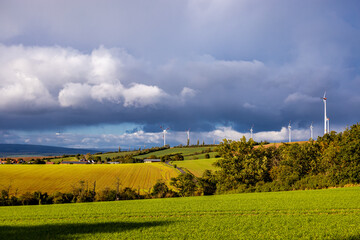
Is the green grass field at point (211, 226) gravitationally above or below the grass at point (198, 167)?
above

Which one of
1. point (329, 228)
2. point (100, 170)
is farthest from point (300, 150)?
point (100, 170)

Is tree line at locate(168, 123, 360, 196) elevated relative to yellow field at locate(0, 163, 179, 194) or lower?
elevated

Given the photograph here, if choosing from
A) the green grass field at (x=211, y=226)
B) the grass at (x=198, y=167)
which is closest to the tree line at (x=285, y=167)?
the green grass field at (x=211, y=226)

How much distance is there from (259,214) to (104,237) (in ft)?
43.4

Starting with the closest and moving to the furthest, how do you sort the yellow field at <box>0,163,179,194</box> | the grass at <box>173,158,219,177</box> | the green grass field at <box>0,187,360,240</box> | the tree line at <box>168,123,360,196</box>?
the green grass field at <box>0,187,360,240</box>
the tree line at <box>168,123,360,196</box>
the yellow field at <box>0,163,179,194</box>
the grass at <box>173,158,219,177</box>

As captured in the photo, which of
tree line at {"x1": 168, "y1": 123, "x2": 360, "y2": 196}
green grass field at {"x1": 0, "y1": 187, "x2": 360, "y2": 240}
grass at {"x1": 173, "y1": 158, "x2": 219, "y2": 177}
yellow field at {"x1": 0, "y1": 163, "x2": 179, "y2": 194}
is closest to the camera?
green grass field at {"x1": 0, "y1": 187, "x2": 360, "y2": 240}

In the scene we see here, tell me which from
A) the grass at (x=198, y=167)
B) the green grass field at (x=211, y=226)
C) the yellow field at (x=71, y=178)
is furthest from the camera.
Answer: the grass at (x=198, y=167)

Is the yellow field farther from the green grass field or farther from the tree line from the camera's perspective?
the green grass field

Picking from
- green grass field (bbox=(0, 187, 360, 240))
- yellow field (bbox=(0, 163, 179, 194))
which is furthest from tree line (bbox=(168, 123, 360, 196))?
green grass field (bbox=(0, 187, 360, 240))

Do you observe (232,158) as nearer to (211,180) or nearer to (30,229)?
(211,180)

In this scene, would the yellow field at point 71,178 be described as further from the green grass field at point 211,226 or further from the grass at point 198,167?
the green grass field at point 211,226

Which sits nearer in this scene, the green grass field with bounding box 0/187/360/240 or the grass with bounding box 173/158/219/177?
the green grass field with bounding box 0/187/360/240

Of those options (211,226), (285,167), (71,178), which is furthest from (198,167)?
(211,226)

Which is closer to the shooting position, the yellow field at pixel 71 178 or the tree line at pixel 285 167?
the tree line at pixel 285 167
